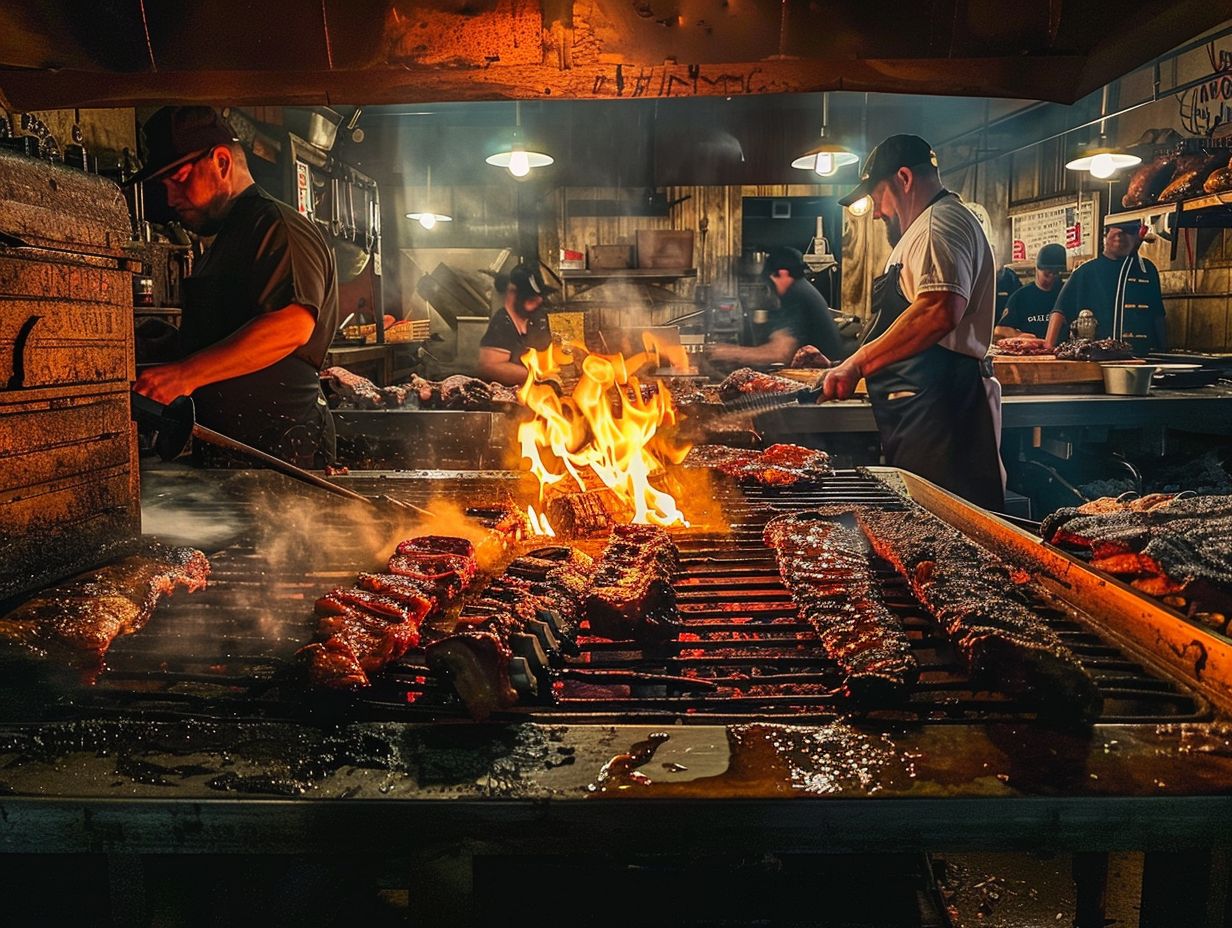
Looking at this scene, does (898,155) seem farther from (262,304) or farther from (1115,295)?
(1115,295)

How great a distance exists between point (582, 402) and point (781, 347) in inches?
215

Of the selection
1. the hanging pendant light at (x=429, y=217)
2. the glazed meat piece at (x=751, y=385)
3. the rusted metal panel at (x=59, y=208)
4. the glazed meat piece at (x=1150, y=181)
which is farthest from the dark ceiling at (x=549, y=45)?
the hanging pendant light at (x=429, y=217)

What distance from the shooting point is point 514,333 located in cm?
1059

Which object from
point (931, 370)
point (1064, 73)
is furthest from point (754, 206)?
point (1064, 73)

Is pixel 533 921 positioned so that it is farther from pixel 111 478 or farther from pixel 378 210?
pixel 378 210

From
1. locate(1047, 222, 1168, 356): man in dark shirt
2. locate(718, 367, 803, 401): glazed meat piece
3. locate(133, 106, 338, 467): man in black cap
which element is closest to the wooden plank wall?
locate(1047, 222, 1168, 356): man in dark shirt

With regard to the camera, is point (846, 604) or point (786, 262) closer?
point (846, 604)

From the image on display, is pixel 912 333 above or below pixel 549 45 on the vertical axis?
below

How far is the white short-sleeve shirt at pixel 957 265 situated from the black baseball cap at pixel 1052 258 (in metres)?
9.39

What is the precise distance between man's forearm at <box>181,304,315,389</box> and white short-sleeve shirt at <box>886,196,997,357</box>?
14.1ft

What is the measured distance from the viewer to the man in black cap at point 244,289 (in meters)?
5.14

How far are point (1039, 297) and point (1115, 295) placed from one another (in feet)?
6.76

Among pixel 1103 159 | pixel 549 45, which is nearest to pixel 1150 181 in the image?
pixel 1103 159

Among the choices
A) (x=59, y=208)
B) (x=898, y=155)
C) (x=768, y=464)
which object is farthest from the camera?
(x=898, y=155)
